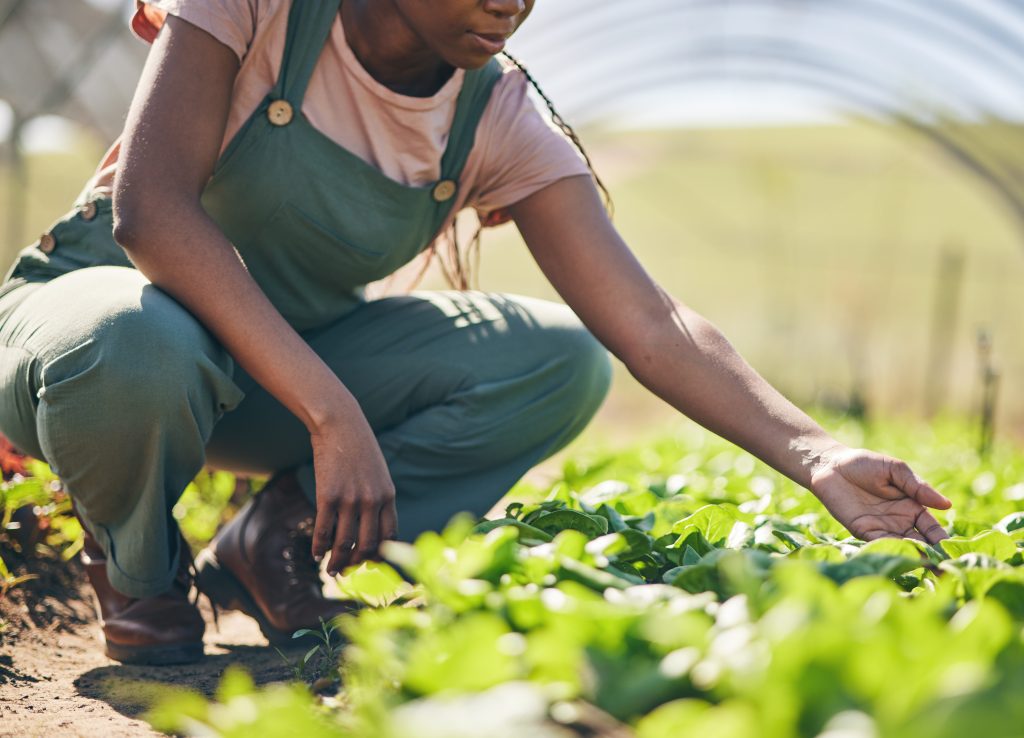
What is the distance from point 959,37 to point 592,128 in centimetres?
399

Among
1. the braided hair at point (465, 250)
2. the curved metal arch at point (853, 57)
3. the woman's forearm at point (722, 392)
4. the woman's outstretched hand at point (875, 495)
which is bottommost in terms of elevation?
the woman's outstretched hand at point (875, 495)

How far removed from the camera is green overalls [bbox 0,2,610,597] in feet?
5.22

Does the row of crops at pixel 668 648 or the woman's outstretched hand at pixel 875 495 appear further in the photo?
the woman's outstretched hand at pixel 875 495

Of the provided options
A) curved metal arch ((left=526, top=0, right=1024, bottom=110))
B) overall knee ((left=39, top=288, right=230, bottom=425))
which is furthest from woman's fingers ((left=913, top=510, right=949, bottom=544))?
curved metal arch ((left=526, top=0, right=1024, bottom=110))

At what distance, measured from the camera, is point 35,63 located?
22.6 ft

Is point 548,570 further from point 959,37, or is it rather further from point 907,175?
point 907,175

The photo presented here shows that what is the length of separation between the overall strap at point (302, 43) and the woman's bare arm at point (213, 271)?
0.16 meters

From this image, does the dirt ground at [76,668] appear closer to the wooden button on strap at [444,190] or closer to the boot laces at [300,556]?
the boot laces at [300,556]

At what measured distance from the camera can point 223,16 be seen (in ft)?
5.43

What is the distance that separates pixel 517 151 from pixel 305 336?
0.55m

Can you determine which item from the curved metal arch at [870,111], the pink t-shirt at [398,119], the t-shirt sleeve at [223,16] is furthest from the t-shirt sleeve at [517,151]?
the curved metal arch at [870,111]

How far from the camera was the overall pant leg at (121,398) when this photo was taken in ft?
5.15

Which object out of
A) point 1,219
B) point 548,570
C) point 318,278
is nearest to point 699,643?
point 548,570

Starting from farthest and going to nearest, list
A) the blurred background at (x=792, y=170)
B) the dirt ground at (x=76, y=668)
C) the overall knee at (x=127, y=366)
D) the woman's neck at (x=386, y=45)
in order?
the blurred background at (x=792, y=170), the woman's neck at (x=386, y=45), the overall knee at (x=127, y=366), the dirt ground at (x=76, y=668)
